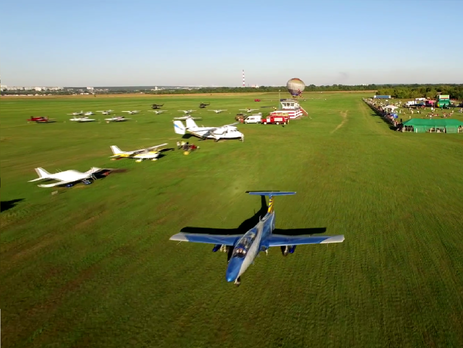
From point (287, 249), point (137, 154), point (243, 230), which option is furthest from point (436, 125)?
point (137, 154)

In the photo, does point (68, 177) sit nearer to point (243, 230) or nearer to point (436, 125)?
point (243, 230)

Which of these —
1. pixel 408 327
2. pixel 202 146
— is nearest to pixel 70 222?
pixel 408 327

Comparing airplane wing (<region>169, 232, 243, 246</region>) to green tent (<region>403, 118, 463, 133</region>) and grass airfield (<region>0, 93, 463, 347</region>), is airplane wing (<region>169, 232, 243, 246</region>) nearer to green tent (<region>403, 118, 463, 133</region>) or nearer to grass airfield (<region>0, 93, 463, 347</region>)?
grass airfield (<region>0, 93, 463, 347</region>)

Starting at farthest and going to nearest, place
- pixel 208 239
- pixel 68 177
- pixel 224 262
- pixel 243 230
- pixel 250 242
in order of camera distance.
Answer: pixel 68 177 → pixel 243 230 → pixel 208 239 → pixel 224 262 → pixel 250 242

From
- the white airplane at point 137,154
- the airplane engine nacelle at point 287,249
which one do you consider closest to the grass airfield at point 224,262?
the airplane engine nacelle at point 287,249

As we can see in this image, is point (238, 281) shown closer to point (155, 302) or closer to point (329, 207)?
point (155, 302)
